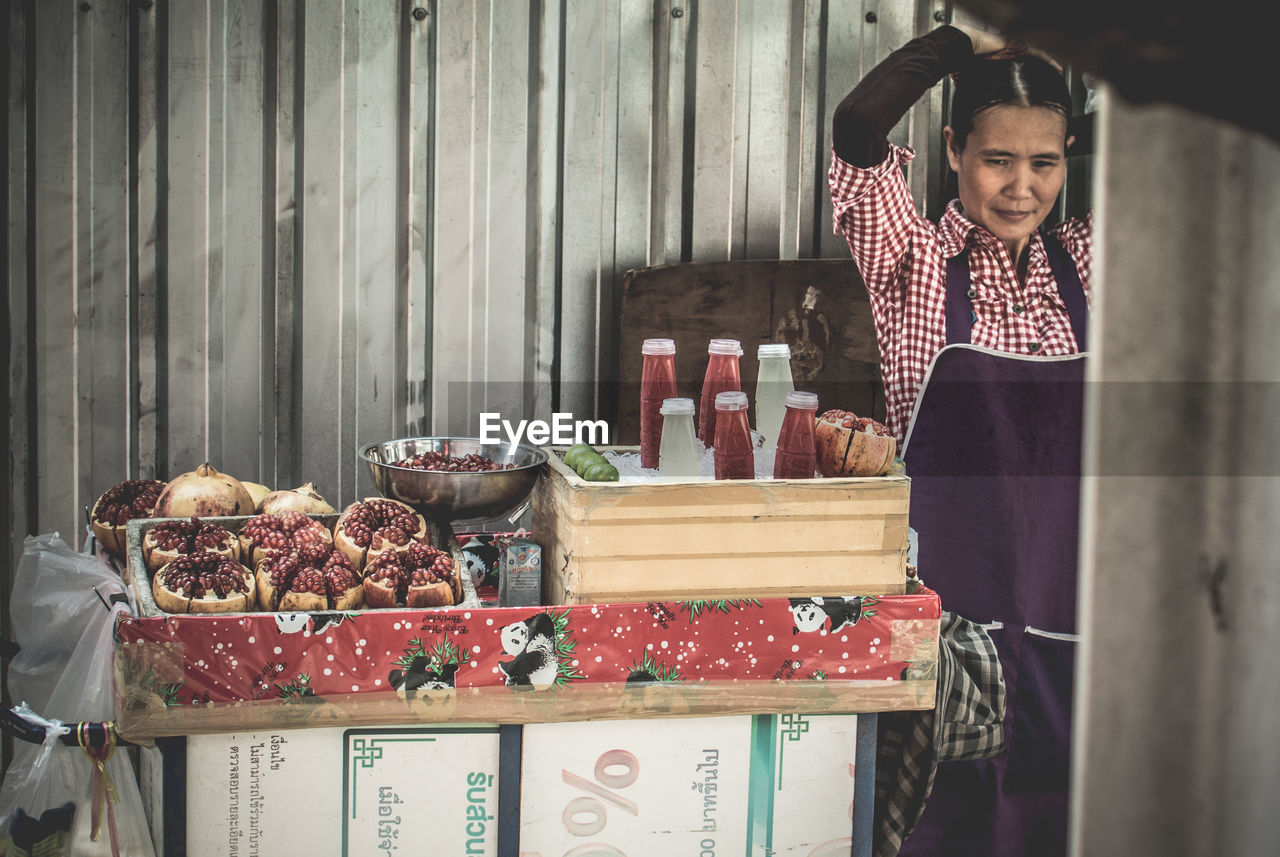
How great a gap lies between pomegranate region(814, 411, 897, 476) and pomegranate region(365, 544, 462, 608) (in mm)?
919

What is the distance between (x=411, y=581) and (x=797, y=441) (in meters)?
0.94

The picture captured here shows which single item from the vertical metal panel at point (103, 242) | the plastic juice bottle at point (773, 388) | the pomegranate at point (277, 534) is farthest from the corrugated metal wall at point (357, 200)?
the plastic juice bottle at point (773, 388)

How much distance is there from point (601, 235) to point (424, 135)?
71 cm

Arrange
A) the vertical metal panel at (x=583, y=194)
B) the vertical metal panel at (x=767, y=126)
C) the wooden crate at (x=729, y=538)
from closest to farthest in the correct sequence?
the wooden crate at (x=729, y=538) → the vertical metal panel at (x=583, y=194) → the vertical metal panel at (x=767, y=126)

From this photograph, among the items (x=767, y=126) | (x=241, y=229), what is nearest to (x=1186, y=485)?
(x=241, y=229)

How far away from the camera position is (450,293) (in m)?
3.70

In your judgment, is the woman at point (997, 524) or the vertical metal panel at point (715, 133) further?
the vertical metal panel at point (715, 133)

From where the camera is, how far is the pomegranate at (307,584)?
2260 millimetres

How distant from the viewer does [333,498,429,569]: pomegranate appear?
95.6 inches

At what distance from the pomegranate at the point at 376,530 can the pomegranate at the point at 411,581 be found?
0.14ft

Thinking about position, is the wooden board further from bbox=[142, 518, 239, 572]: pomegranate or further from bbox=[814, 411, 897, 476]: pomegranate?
bbox=[142, 518, 239, 572]: pomegranate

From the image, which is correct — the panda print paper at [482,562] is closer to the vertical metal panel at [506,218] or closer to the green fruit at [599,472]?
the green fruit at [599,472]

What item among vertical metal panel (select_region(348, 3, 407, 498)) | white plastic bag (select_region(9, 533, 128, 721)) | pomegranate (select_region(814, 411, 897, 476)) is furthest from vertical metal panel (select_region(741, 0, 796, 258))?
white plastic bag (select_region(9, 533, 128, 721))

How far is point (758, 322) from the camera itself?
382 centimetres
